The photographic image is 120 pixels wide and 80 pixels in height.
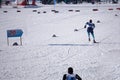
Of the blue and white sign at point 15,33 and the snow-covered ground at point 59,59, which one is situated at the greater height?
the blue and white sign at point 15,33

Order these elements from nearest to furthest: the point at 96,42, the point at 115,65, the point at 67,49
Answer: the point at 115,65 < the point at 67,49 < the point at 96,42

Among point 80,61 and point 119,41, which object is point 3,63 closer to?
point 80,61

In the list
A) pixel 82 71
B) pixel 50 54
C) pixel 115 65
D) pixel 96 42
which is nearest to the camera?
pixel 82 71

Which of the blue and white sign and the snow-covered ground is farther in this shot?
the blue and white sign

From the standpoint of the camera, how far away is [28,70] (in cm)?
1262

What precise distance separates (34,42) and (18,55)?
15.9 feet

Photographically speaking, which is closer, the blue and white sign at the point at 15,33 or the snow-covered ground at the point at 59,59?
the snow-covered ground at the point at 59,59

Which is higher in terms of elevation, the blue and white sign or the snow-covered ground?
the blue and white sign

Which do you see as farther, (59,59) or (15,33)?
(15,33)

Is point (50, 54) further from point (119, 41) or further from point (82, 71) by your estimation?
point (119, 41)

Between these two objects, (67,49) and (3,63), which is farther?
(67,49)

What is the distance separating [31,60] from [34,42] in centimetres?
623

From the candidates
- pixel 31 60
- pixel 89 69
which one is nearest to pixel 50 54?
pixel 31 60

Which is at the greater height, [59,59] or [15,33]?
[15,33]
